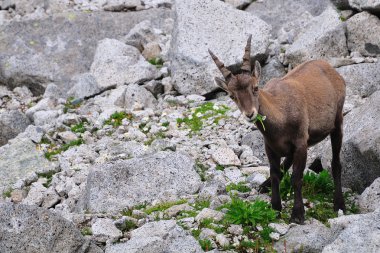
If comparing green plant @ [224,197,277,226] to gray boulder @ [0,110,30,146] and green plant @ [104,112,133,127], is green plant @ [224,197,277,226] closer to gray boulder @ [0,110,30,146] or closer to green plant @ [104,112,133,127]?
green plant @ [104,112,133,127]

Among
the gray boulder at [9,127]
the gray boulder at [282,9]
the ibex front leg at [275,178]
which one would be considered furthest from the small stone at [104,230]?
the gray boulder at [282,9]

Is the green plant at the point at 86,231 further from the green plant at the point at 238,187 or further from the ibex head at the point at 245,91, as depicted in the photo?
the ibex head at the point at 245,91

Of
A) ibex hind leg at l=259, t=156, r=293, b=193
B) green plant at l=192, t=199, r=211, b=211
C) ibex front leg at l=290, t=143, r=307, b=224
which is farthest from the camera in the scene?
ibex hind leg at l=259, t=156, r=293, b=193

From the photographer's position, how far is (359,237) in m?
7.77

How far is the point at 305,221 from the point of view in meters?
9.47

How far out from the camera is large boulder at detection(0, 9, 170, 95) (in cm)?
1803

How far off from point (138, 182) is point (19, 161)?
3.30 m

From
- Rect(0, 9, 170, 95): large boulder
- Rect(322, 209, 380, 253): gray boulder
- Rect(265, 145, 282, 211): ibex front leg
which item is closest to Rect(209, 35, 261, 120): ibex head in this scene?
Rect(265, 145, 282, 211): ibex front leg

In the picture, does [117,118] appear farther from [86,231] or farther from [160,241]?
[160,241]

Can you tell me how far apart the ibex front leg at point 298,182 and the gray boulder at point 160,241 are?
5.38 ft

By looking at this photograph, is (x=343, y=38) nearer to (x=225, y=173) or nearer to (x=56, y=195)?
(x=225, y=173)

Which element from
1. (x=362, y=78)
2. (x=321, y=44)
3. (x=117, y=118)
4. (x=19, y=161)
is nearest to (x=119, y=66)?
(x=117, y=118)

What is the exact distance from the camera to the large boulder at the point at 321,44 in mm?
15445

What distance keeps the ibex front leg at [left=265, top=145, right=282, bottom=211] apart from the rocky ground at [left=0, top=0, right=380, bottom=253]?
20cm
